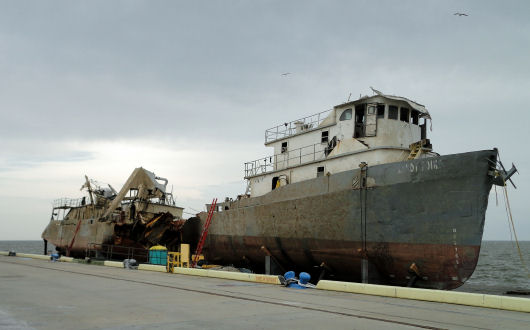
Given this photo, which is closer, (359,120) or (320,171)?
(359,120)

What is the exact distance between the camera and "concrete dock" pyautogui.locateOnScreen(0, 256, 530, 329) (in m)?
6.88

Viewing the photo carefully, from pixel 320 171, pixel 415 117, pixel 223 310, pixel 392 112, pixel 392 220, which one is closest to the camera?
pixel 223 310

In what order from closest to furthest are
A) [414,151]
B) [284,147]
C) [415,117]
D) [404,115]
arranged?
[414,151] < [404,115] < [415,117] < [284,147]

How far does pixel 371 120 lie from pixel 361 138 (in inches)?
33.3

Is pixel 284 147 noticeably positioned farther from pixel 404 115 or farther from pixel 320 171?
pixel 404 115

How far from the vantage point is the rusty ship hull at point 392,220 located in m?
13.9

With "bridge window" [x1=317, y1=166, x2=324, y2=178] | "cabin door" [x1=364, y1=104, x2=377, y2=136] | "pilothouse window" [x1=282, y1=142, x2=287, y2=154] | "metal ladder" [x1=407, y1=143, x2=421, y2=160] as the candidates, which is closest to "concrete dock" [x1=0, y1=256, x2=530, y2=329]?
"metal ladder" [x1=407, y1=143, x2=421, y2=160]

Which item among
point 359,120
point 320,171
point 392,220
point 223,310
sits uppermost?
point 359,120

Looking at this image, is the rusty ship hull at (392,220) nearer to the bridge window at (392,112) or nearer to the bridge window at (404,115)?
the bridge window at (392,112)

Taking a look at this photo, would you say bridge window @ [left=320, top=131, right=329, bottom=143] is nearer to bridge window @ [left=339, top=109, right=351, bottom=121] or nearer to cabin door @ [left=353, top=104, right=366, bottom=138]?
bridge window @ [left=339, top=109, right=351, bottom=121]

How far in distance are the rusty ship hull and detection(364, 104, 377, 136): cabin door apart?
8.50 ft

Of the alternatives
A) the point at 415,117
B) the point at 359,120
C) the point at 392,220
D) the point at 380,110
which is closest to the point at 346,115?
the point at 359,120

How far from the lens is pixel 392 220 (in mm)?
14969

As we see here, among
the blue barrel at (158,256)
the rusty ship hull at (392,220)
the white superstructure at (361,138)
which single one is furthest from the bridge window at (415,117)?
the blue barrel at (158,256)
